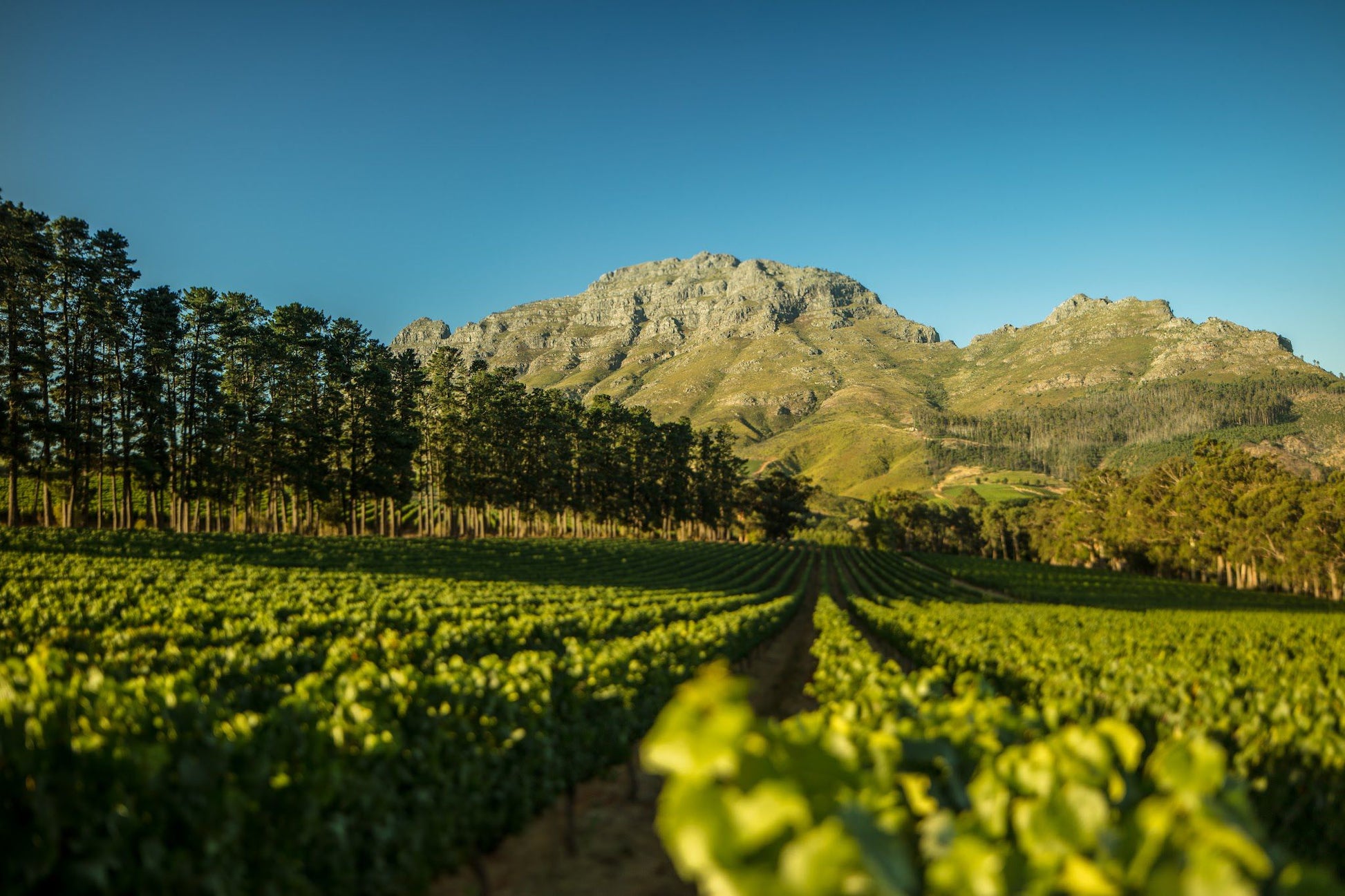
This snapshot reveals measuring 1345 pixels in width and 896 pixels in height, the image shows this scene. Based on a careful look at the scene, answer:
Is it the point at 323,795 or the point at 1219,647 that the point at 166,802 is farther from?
the point at 1219,647

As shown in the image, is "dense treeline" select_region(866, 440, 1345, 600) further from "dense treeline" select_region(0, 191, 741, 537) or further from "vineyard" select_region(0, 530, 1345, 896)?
"dense treeline" select_region(0, 191, 741, 537)

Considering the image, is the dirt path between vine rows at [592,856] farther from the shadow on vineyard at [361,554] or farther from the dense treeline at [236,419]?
→ the dense treeline at [236,419]

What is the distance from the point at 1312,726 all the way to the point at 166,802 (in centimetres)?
1060

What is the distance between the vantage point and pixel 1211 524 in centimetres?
6919

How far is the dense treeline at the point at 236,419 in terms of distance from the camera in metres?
37.8

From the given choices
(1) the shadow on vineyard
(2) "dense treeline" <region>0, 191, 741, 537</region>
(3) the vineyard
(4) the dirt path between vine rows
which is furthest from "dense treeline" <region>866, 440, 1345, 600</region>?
(4) the dirt path between vine rows

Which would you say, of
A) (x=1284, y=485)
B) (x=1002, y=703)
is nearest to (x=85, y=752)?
(x=1002, y=703)

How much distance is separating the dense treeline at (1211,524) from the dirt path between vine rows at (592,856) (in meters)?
72.9

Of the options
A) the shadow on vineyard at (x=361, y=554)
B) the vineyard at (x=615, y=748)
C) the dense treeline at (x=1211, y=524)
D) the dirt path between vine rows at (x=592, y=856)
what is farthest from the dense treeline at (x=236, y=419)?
the dense treeline at (x=1211, y=524)

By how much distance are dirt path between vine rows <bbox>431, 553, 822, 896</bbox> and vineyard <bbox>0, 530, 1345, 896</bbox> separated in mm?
364

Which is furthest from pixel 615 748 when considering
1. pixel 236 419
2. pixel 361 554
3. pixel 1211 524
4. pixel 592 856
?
pixel 1211 524

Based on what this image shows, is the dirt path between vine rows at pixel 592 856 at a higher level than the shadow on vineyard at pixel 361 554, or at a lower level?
lower

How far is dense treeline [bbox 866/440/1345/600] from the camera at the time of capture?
58.3 m

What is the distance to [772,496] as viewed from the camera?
122 meters
